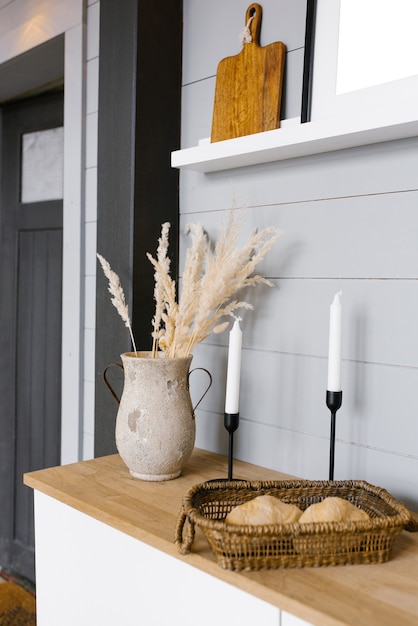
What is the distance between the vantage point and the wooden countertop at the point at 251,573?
82 cm

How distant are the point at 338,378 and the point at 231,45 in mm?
876

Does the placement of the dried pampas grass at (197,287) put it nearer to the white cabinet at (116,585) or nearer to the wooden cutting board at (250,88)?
the wooden cutting board at (250,88)

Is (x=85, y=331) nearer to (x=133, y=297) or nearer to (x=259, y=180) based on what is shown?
(x=133, y=297)

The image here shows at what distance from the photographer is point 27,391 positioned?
8.91ft

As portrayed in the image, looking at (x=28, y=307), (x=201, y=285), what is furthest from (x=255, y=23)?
(x=28, y=307)

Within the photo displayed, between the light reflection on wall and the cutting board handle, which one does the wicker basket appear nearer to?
the light reflection on wall

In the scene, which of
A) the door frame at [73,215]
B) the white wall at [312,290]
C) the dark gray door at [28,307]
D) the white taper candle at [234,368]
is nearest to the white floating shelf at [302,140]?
the white wall at [312,290]

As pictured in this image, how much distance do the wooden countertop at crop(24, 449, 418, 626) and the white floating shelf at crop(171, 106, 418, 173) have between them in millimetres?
715

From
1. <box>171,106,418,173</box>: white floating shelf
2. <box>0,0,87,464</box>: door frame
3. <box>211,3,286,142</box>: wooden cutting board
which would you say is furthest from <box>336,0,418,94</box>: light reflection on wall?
<box>0,0,87,464</box>: door frame

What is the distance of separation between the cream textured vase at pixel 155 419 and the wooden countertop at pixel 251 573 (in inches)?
1.7

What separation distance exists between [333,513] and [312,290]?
54 cm

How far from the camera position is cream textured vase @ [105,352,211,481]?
4.37 ft

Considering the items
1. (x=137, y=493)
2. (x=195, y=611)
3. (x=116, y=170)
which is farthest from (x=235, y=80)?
(x=195, y=611)

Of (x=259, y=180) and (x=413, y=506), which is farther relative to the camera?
(x=259, y=180)
